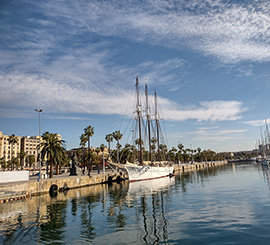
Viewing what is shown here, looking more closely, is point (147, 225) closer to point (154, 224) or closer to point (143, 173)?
point (154, 224)

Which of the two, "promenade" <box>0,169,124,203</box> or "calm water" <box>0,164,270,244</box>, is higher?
"promenade" <box>0,169,124,203</box>

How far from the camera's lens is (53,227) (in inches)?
672

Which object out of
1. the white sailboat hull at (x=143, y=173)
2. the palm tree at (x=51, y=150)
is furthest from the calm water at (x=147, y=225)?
the white sailboat hull at (x=143, y=173)

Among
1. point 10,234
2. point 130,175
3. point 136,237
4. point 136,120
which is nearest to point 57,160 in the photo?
point 130,175

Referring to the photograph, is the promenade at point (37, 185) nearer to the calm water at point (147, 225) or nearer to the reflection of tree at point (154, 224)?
the calm water at point (147, 225)

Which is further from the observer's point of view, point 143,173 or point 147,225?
point 143,173

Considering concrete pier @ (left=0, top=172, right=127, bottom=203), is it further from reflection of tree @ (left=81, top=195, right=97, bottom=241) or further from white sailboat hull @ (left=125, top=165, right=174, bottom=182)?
reflection of tree @ (left=81, top=195, right=97, bottom=241)

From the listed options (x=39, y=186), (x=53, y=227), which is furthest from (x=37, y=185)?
(x=53, y=227)

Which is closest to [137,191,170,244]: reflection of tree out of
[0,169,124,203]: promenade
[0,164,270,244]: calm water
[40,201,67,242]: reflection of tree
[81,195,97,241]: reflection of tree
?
[0,164,270,244]: calm water

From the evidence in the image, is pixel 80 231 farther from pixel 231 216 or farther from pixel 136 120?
pixel 136 120

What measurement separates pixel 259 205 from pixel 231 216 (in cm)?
563

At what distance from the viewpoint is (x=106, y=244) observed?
12867mm

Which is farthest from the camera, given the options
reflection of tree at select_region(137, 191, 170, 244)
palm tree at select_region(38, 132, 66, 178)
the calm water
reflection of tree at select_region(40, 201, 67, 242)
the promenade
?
palm tree at select_region(38, 132, 66, 178)

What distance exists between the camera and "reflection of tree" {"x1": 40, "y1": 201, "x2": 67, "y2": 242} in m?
14.6
